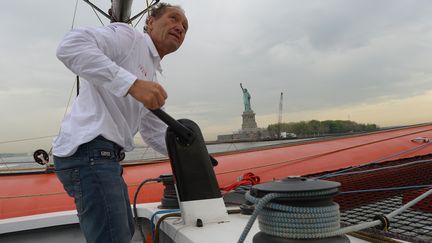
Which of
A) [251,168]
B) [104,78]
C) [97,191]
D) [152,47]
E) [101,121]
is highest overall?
[152,47]

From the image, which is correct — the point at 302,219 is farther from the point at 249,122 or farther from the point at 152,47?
the point at 249,122

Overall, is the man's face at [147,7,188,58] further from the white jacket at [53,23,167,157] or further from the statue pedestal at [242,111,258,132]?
the statue pedestal at [242,111,258,132]

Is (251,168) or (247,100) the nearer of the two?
(251,168)

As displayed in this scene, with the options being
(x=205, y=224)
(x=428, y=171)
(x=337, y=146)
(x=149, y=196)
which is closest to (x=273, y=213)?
(x=205, y=224)

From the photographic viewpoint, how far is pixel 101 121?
133 centimetres

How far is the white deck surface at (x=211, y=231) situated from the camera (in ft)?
3.76

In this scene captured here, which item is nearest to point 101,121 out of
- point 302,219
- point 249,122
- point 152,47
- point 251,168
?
Answer: point 152,47

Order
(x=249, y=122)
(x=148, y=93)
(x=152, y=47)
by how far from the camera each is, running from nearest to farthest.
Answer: (x=148, y=93), (x=152, y=47), (x=249, y=122)

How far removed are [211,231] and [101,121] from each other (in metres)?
0.56

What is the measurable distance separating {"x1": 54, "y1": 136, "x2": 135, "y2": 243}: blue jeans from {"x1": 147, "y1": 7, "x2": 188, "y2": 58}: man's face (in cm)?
50

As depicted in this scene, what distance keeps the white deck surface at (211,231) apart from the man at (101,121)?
177 mm

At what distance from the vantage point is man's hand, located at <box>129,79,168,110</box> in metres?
1.18

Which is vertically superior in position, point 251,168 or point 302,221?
point 302,221

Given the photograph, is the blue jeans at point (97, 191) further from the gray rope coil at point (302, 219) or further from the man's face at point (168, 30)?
the gray rope coil at point (302, 219)
